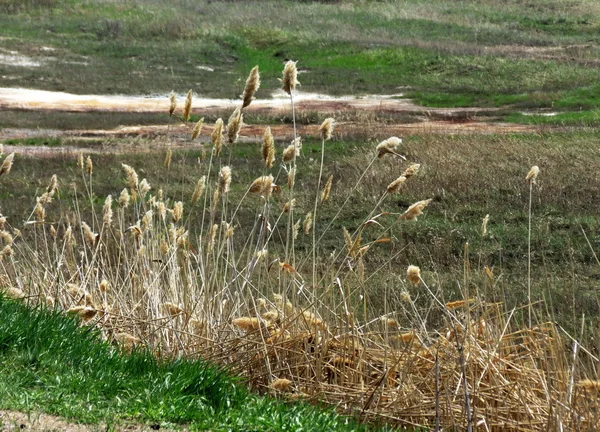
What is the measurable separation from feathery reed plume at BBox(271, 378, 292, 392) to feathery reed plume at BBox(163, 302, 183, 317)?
739 mm

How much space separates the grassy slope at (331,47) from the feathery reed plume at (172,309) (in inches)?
806

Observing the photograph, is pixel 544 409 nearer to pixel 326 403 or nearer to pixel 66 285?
pixel 326 403

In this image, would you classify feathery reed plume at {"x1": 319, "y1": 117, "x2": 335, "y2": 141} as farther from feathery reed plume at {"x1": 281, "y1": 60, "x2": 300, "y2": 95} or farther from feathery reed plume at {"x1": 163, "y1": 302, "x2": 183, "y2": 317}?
feathery reed plume at {"x1": 163, "y1": 302, "x2": 183, "y2": 317}

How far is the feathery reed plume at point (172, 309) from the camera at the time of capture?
218 inches

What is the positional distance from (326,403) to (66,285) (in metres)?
1.95

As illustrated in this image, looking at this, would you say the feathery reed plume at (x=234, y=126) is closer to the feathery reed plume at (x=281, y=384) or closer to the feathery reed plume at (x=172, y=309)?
the feathery reed plume at (x=172, y=309)

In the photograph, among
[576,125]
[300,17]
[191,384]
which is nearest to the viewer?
[191,384]

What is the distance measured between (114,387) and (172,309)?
4.89ft

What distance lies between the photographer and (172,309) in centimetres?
563

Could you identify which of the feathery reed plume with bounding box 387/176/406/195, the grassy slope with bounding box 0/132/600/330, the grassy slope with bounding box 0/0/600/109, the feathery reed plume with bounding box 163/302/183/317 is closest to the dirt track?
the grassy slope with bounding box 0/0/600/109

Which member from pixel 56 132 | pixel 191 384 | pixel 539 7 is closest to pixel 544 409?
pixel 191 384

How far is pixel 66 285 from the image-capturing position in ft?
20.1

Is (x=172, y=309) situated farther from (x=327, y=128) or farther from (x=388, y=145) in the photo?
(x=388, y=145)

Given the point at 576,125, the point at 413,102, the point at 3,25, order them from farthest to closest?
1. the point at 3,25
2. the point at 413,102
3. the point at 576,125
